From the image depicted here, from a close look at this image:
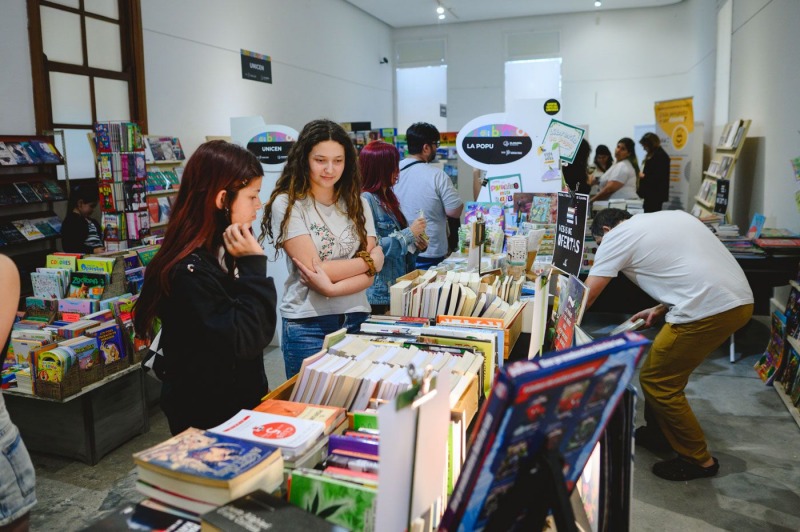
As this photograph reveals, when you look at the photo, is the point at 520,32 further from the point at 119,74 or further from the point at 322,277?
the point at 322,277

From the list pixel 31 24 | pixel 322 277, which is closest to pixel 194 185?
pixel 322 277

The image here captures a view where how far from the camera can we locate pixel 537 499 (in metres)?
1.01

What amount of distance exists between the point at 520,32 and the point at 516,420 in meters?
13.4

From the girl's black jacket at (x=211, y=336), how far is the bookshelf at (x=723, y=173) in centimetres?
552

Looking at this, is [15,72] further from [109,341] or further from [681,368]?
[681,368]

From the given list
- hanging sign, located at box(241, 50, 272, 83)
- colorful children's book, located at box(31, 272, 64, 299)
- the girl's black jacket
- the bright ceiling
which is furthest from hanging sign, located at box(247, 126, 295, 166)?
the bright ceiling

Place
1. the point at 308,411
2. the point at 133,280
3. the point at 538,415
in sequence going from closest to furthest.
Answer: the point at 538,415
the point at 308,411
the point at 133,280

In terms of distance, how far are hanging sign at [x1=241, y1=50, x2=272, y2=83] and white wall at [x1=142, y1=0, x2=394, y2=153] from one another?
9 cm

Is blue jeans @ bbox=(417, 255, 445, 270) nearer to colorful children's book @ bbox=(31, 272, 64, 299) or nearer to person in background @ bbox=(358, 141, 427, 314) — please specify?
person in background @ bbox=(358, 141, 427, 314)

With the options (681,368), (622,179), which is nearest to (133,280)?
(681,368)

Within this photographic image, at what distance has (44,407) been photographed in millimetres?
3445

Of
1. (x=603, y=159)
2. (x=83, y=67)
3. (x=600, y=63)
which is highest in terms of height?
(x=600, y=63)

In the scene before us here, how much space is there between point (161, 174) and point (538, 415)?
20.9ft

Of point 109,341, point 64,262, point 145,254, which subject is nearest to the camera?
point 109,341
